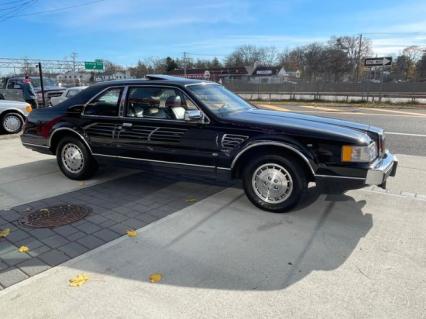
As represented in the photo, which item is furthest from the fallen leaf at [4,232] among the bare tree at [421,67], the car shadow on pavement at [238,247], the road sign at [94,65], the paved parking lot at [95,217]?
the bare tree at [421,67]

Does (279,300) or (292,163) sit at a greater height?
(292,163)

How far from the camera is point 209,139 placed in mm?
4484

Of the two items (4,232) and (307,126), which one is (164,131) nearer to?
(307,126)

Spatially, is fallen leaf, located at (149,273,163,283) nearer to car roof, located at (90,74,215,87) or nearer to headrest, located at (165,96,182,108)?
headrest, located at (165,96,182,108)

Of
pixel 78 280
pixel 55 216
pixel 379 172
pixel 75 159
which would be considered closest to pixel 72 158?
pixel 75 159

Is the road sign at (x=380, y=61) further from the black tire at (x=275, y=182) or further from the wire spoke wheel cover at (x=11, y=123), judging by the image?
the black tire at (x=275, y=182)

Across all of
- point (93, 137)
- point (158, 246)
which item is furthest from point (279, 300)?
point (93, 137)

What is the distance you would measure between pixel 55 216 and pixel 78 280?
5.14 feet

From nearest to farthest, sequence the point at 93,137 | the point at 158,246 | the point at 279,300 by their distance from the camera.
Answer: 1. the point at 279,300
2. the point at 158,246
3. the point at 93,137

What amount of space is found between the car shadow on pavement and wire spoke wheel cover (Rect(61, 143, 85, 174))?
7.12 feet

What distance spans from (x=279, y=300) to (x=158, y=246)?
52.7 inches

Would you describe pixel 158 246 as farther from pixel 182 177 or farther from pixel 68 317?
pixel 182 177

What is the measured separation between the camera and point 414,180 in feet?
19.0

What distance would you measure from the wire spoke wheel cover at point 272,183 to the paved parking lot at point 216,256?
226 millimetres
